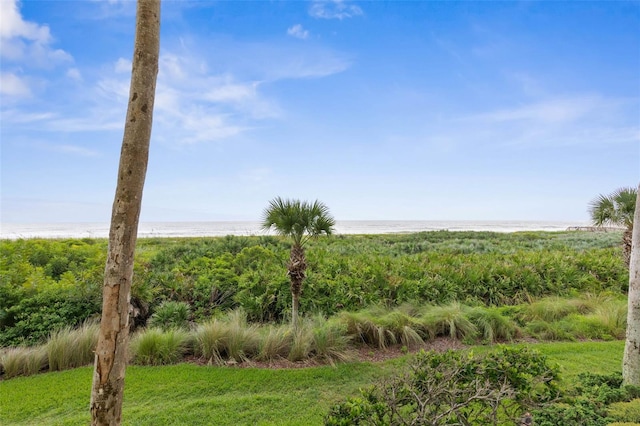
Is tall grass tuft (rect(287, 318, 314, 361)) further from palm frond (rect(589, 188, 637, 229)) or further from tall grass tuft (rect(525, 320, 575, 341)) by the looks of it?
palm frond (rect(589, 188, 637, 229))

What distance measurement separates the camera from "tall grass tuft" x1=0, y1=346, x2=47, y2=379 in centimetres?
540

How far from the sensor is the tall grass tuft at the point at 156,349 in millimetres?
5527

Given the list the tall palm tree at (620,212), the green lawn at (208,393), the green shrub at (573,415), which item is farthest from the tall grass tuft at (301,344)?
the tall palm tree at (620,212)

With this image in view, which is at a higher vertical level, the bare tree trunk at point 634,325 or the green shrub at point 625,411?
the bare tree trunk at point 634,325

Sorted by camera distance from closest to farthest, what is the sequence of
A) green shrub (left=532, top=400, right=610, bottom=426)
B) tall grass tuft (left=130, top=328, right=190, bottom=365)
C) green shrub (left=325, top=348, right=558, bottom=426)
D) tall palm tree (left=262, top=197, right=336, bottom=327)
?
green shrub (left=325, top=348, right=558, bottom=426) → green shrub (left=532, top=400, right=610, bottom=426) → tall grass tuft (left=130, top=328, right=190, bottom=365) → tall palm tree (left=262, top=197, right=336, bottom=327)

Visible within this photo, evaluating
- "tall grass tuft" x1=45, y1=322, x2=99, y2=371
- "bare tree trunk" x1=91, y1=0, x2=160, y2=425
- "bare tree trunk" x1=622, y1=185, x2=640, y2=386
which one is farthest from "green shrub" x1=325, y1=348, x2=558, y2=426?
"tall grass tuft" x1=45, y1=322, x2=99, y2=371

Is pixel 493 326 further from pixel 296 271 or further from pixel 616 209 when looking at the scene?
pixel 616 209

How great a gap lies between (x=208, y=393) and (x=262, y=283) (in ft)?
13.5

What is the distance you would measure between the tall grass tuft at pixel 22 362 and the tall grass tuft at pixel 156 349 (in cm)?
133

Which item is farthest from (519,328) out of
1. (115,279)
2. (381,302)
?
(115,279)

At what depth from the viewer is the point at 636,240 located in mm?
3949

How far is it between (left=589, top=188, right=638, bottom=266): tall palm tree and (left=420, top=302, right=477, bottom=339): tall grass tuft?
7.79 m

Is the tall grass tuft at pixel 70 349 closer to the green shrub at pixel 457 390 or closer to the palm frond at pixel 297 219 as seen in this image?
the palm frond at pixel 297 219

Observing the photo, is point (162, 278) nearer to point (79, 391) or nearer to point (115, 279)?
point (79, 391)
